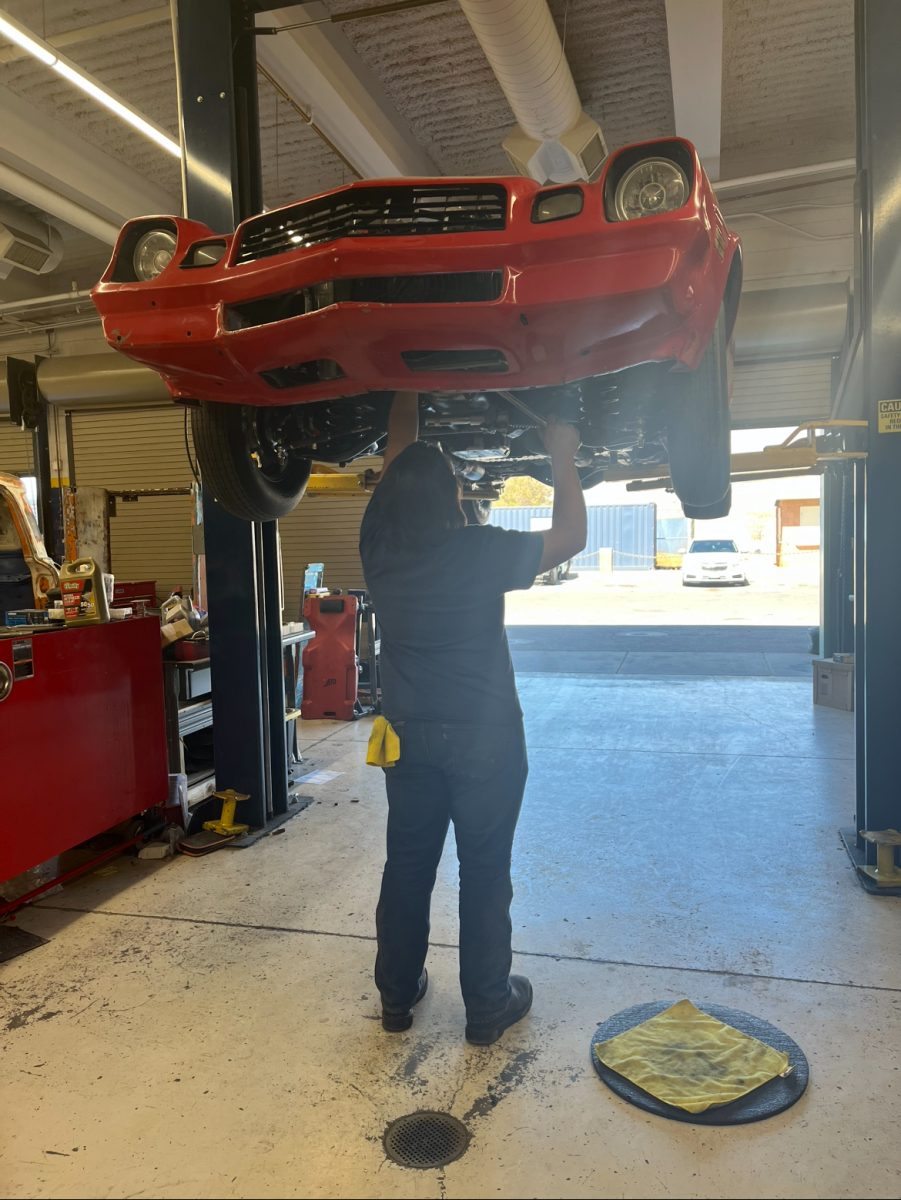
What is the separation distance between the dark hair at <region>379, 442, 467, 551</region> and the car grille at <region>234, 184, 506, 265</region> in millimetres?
544

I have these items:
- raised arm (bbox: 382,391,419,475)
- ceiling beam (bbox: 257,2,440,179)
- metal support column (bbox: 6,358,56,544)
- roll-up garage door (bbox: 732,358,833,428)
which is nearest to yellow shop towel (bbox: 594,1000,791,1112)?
raised arm (bbox: 382,391,419,475)

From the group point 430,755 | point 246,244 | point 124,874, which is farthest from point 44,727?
point 246,244

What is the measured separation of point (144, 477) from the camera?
983cm

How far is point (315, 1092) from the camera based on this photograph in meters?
1.74

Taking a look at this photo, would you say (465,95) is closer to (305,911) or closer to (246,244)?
(246,244)

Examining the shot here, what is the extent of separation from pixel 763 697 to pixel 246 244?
5.43m

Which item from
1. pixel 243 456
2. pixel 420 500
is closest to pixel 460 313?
pixel 420 500

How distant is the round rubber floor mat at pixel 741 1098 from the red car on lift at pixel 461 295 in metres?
1.70

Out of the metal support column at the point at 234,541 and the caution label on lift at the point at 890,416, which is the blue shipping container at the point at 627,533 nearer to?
the metal support column at the point at 234,541

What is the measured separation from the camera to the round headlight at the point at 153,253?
2299mm

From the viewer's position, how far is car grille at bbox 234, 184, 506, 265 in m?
1.85

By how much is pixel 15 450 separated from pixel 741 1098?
38.0 feet

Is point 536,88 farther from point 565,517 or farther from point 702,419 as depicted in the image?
point 565,517

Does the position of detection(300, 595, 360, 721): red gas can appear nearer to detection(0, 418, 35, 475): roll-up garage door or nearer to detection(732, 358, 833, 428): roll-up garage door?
detection(732, 358, 833, 428): roll-up garage door
